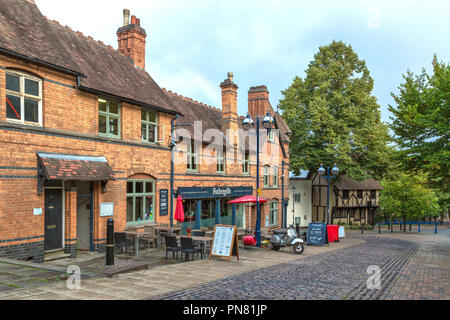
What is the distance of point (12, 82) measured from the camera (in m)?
10.8

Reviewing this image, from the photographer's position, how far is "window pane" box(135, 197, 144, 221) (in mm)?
15828

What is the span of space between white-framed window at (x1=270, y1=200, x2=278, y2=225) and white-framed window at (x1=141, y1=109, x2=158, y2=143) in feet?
52.2

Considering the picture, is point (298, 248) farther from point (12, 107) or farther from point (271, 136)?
point (271, 136)

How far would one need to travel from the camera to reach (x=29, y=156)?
1098 centimetres

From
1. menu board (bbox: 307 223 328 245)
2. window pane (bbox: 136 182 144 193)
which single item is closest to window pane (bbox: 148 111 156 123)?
window pane (bbox: 136 182 144 193)

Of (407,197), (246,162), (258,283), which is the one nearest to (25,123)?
(258,283)

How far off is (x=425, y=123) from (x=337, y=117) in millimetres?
16372

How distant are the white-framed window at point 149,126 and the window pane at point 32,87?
5232 millimetres

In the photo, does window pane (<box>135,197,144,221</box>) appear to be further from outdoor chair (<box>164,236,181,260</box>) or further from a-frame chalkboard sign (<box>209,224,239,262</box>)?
a-frame chalkboard sign (<box>209,224,239,262</box>)

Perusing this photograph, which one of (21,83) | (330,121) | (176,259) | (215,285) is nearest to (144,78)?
(21,83)

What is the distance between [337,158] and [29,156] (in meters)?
25.5

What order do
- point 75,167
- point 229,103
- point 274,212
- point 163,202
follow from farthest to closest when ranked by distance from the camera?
1. point 274,212
2. point 229,103
3. point 163,202
4. point 75,167

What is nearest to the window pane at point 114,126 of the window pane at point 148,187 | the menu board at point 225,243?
the window pane at point 148,187

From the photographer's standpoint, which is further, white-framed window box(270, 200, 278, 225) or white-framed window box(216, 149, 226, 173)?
white-framed window box(270, 200, 278, 225)
